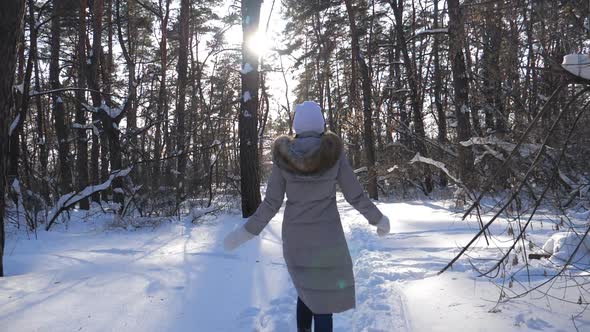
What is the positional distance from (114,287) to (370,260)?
9.50ft

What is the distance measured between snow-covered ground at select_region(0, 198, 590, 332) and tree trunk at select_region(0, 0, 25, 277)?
119 centimetres

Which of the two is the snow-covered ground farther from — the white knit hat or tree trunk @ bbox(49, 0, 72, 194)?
tree trunk @ bbox(49, 0, 72, 194)

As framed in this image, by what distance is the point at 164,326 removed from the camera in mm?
2832

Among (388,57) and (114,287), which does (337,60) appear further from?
(114,287)

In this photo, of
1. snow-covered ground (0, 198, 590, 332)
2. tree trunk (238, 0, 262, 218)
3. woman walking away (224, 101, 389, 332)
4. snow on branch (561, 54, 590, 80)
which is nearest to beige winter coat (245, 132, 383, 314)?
woman walking away (224, 101, 389, 332)

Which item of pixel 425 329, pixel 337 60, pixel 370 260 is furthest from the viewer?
pixel 337 60

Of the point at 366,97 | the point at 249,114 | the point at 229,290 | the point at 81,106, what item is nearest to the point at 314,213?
the point at 229,290

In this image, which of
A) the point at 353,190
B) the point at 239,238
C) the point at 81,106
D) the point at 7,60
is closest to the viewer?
the point at 353,190

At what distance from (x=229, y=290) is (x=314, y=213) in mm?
1764

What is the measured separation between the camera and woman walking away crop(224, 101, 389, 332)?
231 centimetres

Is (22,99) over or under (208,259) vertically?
over

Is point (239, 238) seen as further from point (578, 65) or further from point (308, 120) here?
point (578, 65)

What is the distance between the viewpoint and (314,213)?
237 centimetres

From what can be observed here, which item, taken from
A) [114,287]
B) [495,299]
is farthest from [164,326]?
[495,299]
